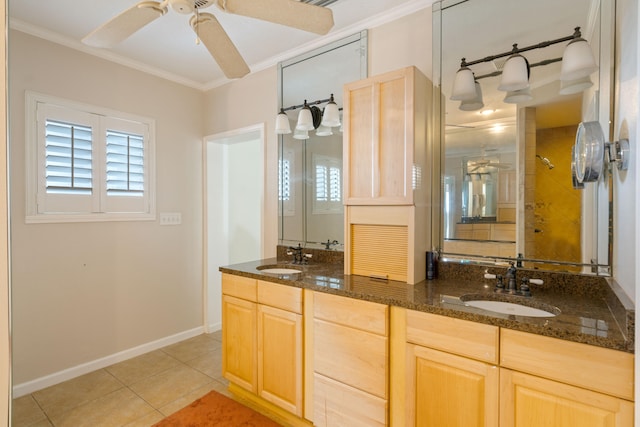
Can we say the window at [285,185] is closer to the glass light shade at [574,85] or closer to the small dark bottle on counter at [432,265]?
the small dark bottle on counter at [432,265]

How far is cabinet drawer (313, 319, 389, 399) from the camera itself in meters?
1.59

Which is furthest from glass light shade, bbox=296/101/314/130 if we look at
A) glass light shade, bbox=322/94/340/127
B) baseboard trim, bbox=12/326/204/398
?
baseboard trim, bbox=12/326/204/398

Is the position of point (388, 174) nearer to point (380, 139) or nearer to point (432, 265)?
point (380, 139)

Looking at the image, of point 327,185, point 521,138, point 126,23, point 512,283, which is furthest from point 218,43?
point 512,283

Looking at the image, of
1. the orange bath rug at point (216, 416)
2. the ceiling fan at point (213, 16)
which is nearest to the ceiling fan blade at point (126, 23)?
the ceiling fan at point (213, 16)

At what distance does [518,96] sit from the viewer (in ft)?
5.85

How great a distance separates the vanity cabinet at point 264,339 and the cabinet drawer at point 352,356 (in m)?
0.15

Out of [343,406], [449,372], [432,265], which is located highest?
[432,265]

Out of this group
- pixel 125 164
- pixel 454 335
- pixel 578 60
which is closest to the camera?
pixel 454 335

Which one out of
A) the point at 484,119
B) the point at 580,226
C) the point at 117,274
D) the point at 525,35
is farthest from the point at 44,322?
the point at 525,35

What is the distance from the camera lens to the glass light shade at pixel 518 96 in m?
1.75

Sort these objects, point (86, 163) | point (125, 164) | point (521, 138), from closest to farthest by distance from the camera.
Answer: point (521, 138)
point (86, 163)
point (125, 164)

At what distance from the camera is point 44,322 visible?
2447 millimetres

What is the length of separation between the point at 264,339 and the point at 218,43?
1.71 m
